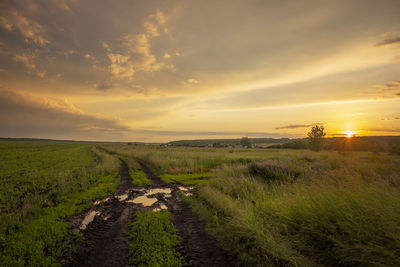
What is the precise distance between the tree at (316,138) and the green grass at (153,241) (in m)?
49.9

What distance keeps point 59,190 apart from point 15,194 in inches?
129

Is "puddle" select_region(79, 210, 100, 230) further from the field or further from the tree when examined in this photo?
the tree

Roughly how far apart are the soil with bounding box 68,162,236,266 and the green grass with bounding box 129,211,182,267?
241mm

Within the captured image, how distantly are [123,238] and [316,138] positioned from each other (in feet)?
172

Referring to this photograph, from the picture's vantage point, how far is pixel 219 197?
975 cm

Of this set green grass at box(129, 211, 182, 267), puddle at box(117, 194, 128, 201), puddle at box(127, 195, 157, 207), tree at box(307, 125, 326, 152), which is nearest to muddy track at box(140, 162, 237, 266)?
green grass at box(129, 211, 182, 267)

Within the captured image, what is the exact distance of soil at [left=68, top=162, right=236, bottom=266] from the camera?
206 inches

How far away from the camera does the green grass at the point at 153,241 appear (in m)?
5.09

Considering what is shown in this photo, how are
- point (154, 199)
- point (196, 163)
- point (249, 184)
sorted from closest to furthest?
point (249, 184) → point (154, 199) → point (196, 163)

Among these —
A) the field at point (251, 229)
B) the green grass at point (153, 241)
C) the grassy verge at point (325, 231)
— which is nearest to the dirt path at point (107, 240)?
the field at point (251, 229)

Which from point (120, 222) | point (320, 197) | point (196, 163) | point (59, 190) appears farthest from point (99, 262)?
point (196, 163)

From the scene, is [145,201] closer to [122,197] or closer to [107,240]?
[122,197]

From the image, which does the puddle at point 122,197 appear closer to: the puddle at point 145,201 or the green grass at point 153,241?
the puddle at point 145,201

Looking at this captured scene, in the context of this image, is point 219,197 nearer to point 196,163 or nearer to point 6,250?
point 6,250
